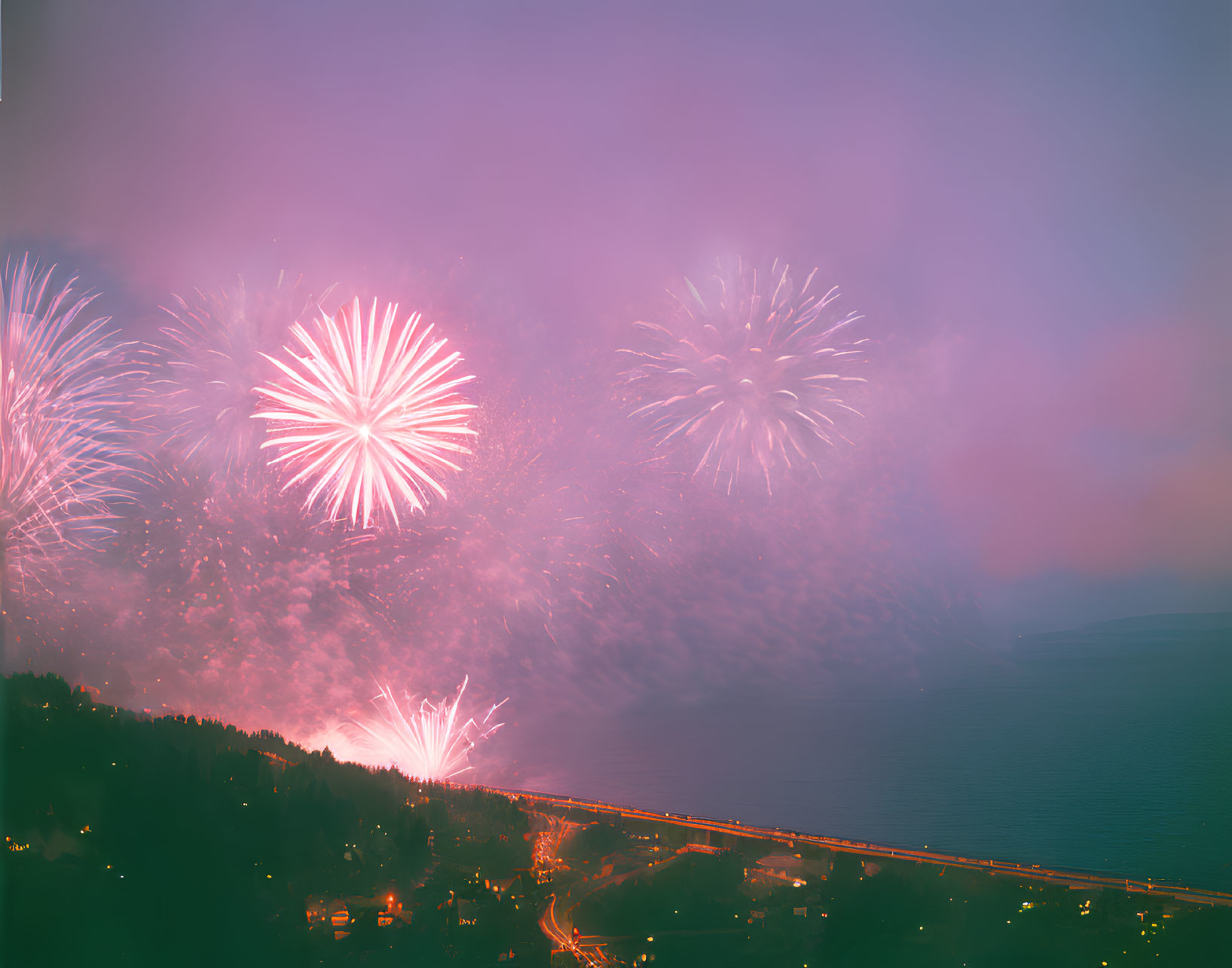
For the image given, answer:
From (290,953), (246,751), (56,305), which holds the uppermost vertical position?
(56,305)

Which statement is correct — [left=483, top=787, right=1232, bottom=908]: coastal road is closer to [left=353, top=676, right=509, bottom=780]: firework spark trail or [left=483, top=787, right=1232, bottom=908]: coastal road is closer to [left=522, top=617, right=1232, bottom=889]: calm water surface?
[left=353, top=676, right=509, bottom=780]: firework spark trail

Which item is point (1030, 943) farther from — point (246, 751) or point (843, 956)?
point (246, 751)

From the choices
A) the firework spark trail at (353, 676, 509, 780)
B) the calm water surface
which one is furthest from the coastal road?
the calm water surface

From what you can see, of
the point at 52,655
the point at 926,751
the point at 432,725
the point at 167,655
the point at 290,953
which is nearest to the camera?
the point at 290,953

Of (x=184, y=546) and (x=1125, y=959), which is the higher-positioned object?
(x=184, y=546)

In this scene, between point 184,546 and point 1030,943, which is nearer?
point 1030,943

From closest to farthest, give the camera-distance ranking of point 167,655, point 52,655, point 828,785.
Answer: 1. point 52,655
2. point 167,655
3. point 828,785

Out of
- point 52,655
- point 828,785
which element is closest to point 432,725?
point 52,655

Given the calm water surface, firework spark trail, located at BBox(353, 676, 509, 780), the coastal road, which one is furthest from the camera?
the calm water surface

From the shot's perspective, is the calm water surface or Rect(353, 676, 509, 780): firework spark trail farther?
the calm water surface
